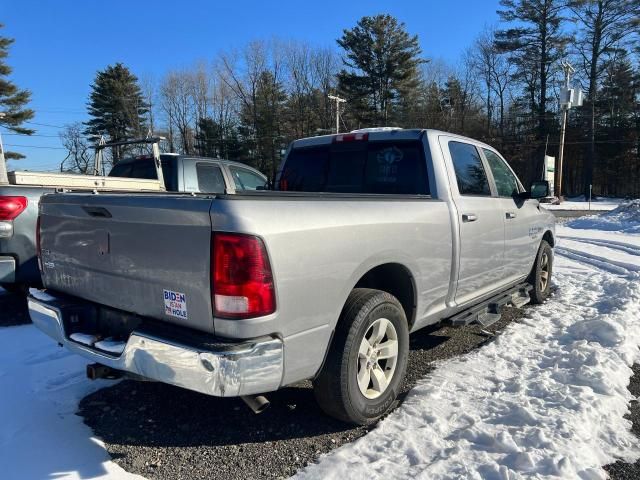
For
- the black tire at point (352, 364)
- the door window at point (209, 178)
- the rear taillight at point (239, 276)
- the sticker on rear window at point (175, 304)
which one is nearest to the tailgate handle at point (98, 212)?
the sticker on rear window at point (175, 304)

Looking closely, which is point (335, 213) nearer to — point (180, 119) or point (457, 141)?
point (457, 141)

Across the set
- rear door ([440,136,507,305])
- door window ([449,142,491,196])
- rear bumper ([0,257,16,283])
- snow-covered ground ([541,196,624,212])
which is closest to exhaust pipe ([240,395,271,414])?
rear door ([440,136,507,305])

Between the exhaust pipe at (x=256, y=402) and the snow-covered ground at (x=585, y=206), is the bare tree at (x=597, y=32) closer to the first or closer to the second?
the snow-covered ground at (x=585, y=206)

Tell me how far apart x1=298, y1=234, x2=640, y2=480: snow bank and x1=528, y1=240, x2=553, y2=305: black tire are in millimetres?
1088

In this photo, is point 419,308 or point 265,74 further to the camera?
point 265,74

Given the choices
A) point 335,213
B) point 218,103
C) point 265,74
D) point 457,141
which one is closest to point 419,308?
point 335,213

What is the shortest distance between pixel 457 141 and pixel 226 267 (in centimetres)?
285

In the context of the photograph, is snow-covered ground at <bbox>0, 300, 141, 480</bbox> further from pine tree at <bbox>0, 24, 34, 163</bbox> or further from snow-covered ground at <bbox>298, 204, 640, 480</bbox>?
pine tree at <bbox>0, 24, 34, 163</bbox>

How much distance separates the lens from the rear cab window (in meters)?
3.98

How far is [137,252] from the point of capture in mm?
2607

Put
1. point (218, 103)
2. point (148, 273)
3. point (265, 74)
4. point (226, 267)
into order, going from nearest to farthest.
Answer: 1. point (226, 267)
2. point (148, 273)
3. point (265, 74)
4. point (218, 103)

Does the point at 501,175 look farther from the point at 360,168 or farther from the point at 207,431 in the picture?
the point at 207,431

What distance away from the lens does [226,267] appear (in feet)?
7.50

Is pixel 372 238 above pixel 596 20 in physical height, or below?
below
